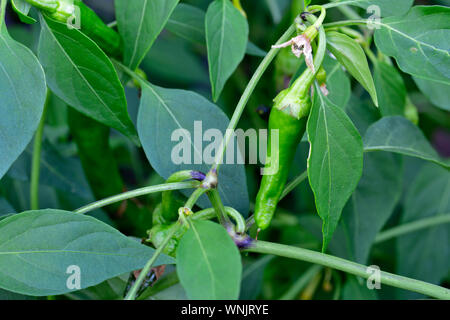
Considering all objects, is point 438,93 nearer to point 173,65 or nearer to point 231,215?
point 231,215

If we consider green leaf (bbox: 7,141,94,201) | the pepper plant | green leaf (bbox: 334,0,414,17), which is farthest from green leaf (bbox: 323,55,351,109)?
green leaf (bbox: 7,141,94,201)

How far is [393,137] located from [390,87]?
0.28ft

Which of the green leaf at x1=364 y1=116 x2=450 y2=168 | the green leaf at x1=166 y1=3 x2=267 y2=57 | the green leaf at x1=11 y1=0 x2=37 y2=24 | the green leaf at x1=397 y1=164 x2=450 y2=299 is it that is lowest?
the green leaf at x1=397 y1=164 x2=450 y2=299

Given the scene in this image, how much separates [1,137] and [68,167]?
349 mm

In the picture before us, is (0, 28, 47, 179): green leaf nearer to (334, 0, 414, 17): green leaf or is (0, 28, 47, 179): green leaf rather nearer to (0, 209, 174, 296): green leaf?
(0, 209, 174, 296): green leaf

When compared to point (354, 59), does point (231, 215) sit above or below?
below

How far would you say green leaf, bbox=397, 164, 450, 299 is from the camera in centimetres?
77

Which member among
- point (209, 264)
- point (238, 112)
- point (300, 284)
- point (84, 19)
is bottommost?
point (300, 284)

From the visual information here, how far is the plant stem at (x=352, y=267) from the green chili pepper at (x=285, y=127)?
0.12ft

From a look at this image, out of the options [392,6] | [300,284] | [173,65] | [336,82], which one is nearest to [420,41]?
[392,6]

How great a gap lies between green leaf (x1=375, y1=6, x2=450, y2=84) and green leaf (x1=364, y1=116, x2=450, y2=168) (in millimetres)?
128

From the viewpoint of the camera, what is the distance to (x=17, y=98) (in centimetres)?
40

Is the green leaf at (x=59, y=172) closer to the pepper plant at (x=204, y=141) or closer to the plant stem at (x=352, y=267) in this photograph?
the pepper plant at (x=204, y=141)

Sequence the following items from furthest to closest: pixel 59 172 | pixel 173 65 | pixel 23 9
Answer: pixel 173 65
pixel 59 172
pixel 23 9
